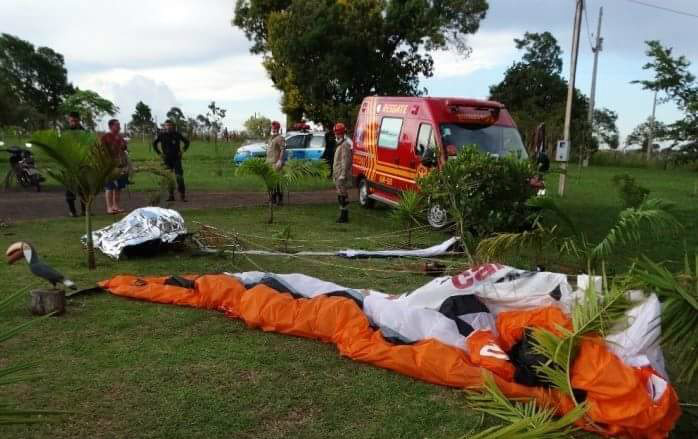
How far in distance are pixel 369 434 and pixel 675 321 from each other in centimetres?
180

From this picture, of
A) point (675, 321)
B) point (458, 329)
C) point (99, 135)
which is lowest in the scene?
point (458, 329)

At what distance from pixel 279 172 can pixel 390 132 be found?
2269 millimetres

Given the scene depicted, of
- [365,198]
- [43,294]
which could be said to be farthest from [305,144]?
[43,294]

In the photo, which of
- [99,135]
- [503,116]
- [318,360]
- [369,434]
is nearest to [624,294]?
[369,434]

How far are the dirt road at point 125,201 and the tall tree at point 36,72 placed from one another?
4301 centimetres

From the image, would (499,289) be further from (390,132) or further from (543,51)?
(543,51)

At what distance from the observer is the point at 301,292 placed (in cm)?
497

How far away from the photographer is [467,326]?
13.3ft

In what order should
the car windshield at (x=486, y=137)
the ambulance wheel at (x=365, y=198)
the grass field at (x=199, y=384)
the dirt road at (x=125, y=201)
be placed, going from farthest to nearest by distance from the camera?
the ambulance wheel at (x=365, y=198) → the dirt road at (x=125, y=201) → the car windshield at (x=486, y=137) → the grass field at (x=199, y=384)

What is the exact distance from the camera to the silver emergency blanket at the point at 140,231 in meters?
6.84

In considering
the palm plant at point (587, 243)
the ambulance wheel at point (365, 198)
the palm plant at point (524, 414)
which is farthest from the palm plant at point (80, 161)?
the ambulance wheel at point (365, 198)

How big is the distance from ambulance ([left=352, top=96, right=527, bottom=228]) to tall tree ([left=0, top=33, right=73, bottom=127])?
4745 centimetres

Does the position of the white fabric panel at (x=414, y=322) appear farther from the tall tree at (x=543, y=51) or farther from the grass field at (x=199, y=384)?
the tall tree at (x=543, y=51)

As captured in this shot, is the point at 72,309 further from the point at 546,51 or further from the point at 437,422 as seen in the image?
the point at 546,51
